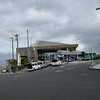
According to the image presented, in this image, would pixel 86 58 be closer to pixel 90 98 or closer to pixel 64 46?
pixel 64 46

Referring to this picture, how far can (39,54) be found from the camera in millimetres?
90125

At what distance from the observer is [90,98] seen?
7113 millimetres

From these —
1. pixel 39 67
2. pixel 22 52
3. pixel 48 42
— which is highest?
pixel 48 42

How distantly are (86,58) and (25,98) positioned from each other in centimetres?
6013

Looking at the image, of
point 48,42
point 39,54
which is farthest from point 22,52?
point 48,42

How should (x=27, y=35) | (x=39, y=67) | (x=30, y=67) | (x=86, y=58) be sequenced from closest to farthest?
(x=30, y=67) → (x=39, y=67) → (x=27, y=35) → (x=86, y=58)

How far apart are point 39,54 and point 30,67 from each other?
196ft

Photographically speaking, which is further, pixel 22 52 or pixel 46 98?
pixel 22 52

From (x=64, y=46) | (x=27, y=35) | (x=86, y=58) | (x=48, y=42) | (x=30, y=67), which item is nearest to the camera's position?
(x=30, y=67)

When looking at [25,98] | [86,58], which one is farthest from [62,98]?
[86,58]

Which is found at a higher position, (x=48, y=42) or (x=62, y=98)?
(x=48, y=42)

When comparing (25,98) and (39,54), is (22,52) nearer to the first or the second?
(39,54)

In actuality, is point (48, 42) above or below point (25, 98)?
above

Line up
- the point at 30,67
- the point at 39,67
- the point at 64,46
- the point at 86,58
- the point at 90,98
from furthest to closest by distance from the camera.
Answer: the point at 64,46 → the point at 86,58 → the point at 39,67 → the point at 30,67 → the point at 90,98
